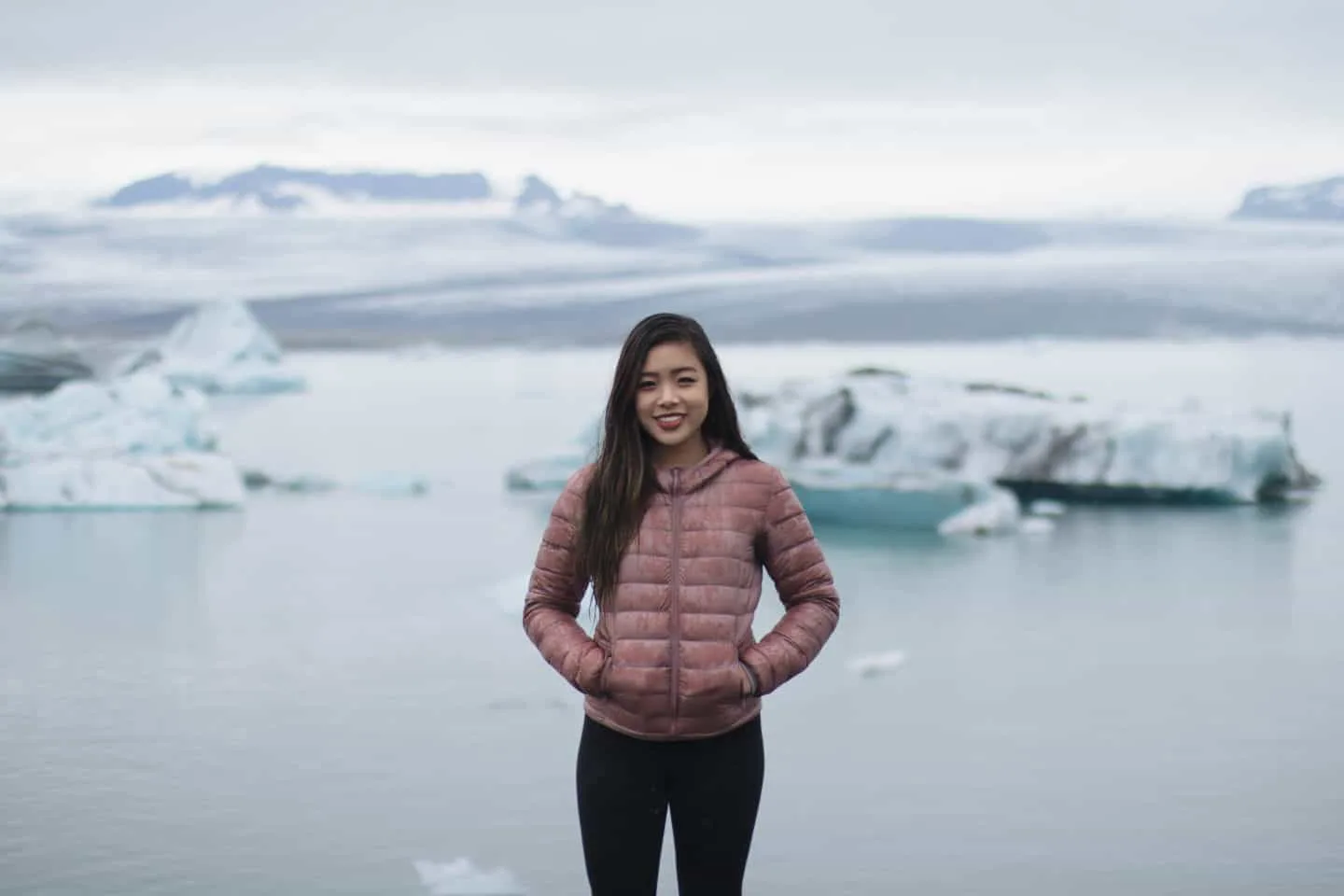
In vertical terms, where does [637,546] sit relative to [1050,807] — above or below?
above

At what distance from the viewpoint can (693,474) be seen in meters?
1.45

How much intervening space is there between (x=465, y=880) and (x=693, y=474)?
3.02 ft

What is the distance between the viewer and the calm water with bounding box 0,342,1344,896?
2248 millimetres

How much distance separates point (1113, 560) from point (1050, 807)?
2371 mm

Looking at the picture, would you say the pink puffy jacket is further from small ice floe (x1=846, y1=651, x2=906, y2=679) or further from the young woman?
small ice floe (x1=846, y1=651, x2=906, y2=679)

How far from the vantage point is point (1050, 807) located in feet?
8.04

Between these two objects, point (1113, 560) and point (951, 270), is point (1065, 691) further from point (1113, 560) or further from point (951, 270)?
point (951, 270)

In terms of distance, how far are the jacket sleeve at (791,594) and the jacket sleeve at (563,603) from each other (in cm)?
13

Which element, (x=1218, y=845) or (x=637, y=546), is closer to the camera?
(x=637, y=546)

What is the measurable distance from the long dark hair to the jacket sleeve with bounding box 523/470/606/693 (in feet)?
0.05

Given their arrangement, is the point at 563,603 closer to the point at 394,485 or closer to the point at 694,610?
the point at 694,610

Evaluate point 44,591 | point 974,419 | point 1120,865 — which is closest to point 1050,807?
point 1120,865

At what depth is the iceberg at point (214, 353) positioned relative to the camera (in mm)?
9898

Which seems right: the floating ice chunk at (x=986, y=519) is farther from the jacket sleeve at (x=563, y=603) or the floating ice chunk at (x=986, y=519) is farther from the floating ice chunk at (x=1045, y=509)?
the jacket sleeve at (x=563, y=603)
